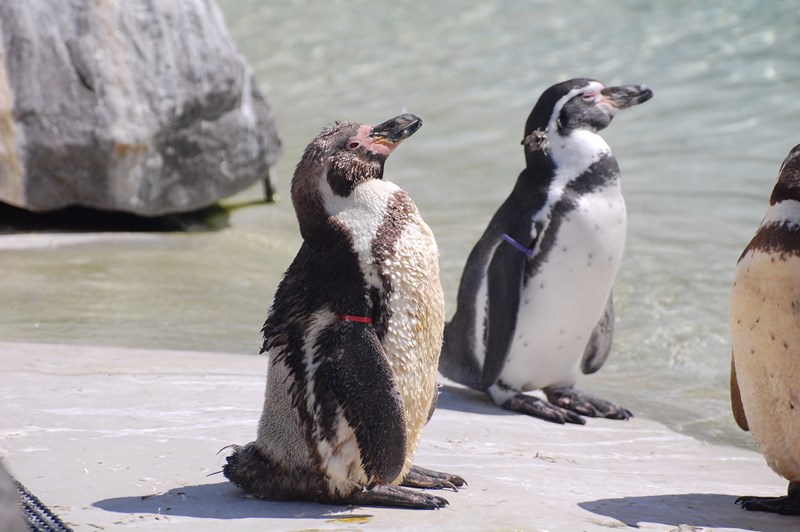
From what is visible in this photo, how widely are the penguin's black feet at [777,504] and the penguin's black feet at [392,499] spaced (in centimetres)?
91

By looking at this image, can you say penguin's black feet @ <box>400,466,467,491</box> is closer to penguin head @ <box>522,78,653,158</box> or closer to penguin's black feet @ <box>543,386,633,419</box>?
penguin's black feet @ <box>543,386,633,419</box>

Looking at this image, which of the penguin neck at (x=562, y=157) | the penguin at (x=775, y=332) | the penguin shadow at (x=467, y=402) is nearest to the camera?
the penguin at (x=775, y=332)

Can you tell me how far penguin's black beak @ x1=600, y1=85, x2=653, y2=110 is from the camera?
16.5 feet

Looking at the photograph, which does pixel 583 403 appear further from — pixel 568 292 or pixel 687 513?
pixel 687 513

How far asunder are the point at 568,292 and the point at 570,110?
0.73 m

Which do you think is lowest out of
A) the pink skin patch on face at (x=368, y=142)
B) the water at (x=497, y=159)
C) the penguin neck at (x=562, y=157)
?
the water at (x=497, y=159)

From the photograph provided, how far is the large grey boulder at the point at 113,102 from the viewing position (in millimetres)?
7238

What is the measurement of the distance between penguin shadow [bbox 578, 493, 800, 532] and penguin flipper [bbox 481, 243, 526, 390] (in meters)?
1.37

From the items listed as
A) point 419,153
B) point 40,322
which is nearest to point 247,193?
point 419,153

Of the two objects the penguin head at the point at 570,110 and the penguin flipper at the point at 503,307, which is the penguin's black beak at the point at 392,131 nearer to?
the penguin flipper at the point at 503,307

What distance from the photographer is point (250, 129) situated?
8.36m

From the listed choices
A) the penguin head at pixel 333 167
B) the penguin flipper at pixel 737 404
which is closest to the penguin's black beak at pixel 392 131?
the penguin head at pixel 333 167

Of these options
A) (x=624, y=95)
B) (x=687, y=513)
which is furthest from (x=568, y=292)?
(x=687, y=513)

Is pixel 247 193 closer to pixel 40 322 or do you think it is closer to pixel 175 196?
pixel 175 196
